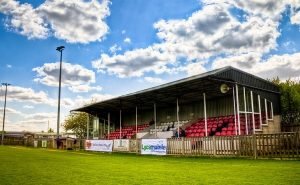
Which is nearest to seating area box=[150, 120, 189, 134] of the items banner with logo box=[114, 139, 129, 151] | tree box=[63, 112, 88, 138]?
banner with logo box=[114, 139, 129, 151]

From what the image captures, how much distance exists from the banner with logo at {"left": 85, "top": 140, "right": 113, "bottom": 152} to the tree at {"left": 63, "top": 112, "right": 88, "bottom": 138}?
40.3 m

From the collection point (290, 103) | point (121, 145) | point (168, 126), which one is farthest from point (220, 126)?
point (290, 103)

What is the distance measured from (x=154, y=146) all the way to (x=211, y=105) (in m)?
11.3

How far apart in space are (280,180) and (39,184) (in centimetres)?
570

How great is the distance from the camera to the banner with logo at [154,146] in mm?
21953

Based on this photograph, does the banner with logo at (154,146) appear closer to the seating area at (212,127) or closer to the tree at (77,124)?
the seating area at (212,127)

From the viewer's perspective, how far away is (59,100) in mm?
38688

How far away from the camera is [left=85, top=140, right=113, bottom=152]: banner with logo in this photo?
93.5 feet

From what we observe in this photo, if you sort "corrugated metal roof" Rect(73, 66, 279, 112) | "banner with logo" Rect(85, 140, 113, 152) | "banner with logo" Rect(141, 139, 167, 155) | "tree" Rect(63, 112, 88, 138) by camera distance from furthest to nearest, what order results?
"tree" Rect(63, 112, 88, 138) < "banner with logo" Rect(85, 140, 113, 152) < "banner with logo" Rect(141, 139, 167, 155) < "corrugated metal roof" Rect(73, 66, 279, 112)

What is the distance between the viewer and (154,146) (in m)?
22.8

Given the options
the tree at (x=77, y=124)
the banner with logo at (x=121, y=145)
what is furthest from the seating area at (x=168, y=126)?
the tree at (x=77, y=124)

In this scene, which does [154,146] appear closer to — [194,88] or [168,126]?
[194,88]

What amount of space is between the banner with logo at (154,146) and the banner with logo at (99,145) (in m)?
5.47

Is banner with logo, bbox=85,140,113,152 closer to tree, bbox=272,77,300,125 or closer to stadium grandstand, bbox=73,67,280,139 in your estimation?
stadium grandstand, bbox=73,67,280,139
